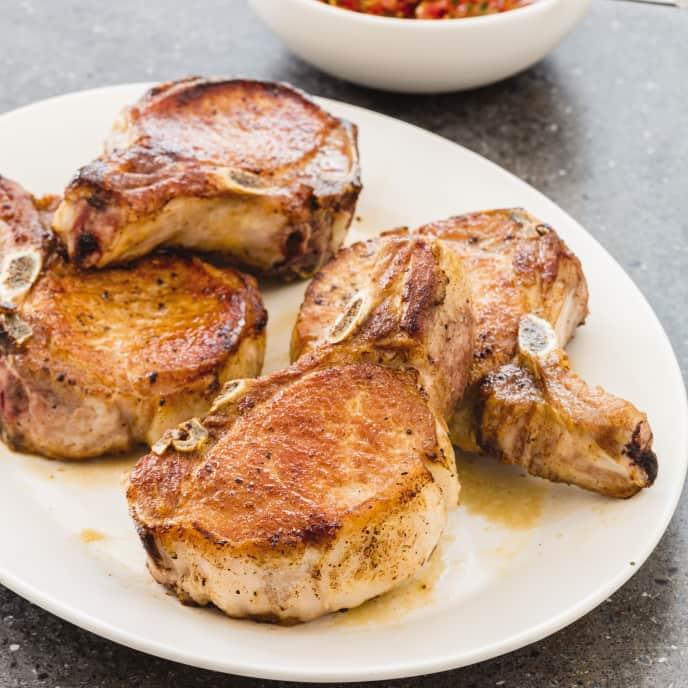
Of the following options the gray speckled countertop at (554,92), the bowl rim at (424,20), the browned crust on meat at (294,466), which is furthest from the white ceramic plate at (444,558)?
the bowl rim at (424,20)

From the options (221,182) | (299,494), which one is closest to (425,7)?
(221,182)

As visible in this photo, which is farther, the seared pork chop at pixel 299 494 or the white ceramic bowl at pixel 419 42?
the white ceramic bowl at pixel 419 42

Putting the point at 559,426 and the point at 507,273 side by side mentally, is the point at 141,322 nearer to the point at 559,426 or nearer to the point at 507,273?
the point at 507,273

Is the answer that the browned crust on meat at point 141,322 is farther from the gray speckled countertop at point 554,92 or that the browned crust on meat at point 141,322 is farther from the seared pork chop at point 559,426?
the gray speckled countertop at point 554,92

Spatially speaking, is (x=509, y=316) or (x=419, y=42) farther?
(x=419, y=42)

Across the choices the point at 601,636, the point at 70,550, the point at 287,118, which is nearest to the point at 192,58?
the point at 287,118

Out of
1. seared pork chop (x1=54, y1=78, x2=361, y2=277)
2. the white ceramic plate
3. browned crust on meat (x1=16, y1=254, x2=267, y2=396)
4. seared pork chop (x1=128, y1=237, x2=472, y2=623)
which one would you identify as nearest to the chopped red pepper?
seared pork chop (x1=54, y1=78, x2=361, y2=277)
